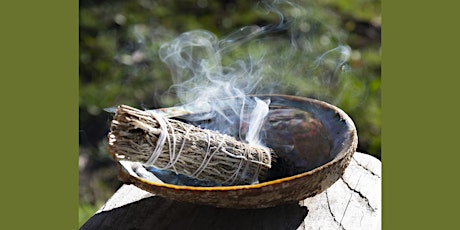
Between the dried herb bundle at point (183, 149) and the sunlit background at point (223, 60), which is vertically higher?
the dried herb bundle at point (183, 149)

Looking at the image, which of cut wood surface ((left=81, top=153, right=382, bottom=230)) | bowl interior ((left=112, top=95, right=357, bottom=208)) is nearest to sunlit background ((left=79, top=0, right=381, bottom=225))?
bowl interior ((left=112, top=95, right=357, bottom=208))

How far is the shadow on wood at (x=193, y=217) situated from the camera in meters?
1.20

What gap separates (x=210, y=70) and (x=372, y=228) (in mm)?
618

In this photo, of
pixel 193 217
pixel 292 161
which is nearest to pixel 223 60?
pixel 292 161

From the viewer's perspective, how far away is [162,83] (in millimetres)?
2186

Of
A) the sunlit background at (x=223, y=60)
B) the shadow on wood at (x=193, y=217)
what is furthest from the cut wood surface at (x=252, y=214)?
the sunlit background at (x=223, y=60)

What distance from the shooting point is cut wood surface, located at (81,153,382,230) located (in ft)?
3.93

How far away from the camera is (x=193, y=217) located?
1232mm

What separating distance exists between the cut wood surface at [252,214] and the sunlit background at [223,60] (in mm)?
373

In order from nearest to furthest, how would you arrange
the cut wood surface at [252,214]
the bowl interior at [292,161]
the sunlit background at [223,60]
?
1. the bowl interior at [292,161]
2. the cut wood surface at [252,214]
3. the sunlit background at [223,60]

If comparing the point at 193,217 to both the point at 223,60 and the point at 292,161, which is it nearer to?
the point at 292,161

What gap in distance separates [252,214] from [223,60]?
0.66 metres

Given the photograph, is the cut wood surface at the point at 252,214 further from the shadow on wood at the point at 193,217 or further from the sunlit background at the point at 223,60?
the sunlit background at the point at 223,60

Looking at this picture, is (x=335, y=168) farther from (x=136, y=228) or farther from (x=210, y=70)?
(x=210, y=70)
